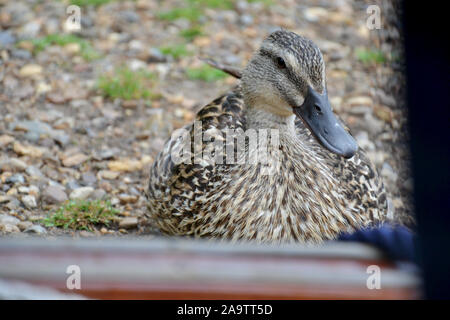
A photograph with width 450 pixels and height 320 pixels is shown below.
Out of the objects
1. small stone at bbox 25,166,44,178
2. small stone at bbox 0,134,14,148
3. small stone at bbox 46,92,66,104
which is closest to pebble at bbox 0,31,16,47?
small stone at bbox 46,92,66,104

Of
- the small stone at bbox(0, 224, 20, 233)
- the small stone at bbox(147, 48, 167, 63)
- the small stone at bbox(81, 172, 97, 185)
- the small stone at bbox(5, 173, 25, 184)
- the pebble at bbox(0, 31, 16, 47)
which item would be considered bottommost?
the small stone at bbox(0, 224, 20, 233)

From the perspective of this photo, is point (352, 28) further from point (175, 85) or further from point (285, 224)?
point (285, 224)

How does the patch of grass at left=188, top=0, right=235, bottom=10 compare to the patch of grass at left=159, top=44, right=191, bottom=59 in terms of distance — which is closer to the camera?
the patch of grass at left=159, top=44, right=191, bottom=59

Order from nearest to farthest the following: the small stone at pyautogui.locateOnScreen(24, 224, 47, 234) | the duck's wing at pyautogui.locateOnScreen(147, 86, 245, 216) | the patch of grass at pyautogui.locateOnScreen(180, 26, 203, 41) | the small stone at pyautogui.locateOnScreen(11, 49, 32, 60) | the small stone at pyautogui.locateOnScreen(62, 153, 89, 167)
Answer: the duck's wing at pyautogui.locateOnScreen(147, 86, 245, 216), the small stone at pyautogui.locateOnScreen(24, 224, 47, 234), the small stone at pyautogui.locateOnScreen(62, 153, 89, 167), the small stone at pyautogui.locateOnScreen(11, 49, 32, 60), the patch of grass at pyautogui.locateOnScreen(180, 26, 203, 41)

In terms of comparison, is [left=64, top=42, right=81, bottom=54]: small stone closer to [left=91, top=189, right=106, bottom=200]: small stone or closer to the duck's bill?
[left=91, top=189, right=106, bottom=200]: small stone

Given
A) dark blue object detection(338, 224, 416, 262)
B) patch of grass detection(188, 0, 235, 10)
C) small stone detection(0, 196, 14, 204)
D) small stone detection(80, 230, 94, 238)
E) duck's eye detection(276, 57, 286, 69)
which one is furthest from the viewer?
patch of grass detection(188, 0, 235, 10)

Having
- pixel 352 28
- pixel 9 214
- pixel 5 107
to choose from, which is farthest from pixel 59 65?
pixel 352 28

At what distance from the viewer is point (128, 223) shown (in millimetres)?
4441

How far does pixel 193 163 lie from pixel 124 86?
190 centimetres

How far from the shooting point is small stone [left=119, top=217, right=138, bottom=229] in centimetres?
443

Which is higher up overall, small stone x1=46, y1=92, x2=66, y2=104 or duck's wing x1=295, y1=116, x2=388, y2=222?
small stone x1=46, y1=92, x2=66, y2=104

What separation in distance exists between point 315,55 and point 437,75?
87.4 inches

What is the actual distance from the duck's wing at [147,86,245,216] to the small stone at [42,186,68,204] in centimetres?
60

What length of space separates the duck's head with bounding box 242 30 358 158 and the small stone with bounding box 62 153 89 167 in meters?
1.66
